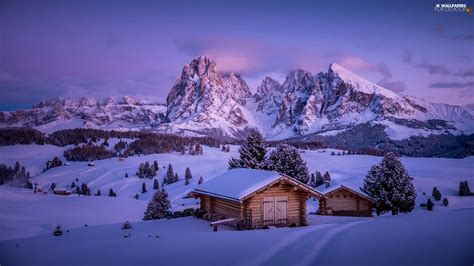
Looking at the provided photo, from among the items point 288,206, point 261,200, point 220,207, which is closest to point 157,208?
point 220,207

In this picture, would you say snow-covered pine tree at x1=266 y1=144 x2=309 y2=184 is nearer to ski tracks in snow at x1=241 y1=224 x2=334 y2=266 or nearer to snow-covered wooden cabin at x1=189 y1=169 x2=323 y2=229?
snow-covered wooden cabin at x1=189 y1=169 x2=323 y2=229

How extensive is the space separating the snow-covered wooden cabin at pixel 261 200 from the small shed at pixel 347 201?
14.1 m

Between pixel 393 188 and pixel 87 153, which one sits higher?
pixel 87 153

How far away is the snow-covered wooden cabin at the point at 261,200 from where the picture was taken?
25203 millimetres

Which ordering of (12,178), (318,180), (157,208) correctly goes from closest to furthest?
1. (157,208)
2. (318,180)
3. (12,178)

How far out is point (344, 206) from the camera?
4156 centimetres

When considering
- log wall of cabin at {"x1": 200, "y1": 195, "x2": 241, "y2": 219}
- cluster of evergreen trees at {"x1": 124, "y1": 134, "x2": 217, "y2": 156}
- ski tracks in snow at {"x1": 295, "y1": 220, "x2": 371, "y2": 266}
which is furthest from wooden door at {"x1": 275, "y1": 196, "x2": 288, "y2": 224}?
cluster of evergreen trees at {"x1": 124, "y1": 134, "x2": 217, "y2": 156}

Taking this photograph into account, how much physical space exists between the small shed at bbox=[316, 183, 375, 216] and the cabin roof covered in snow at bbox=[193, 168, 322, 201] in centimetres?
1389

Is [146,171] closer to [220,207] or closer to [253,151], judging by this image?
[253,151]

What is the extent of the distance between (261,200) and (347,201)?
→ 18855mm

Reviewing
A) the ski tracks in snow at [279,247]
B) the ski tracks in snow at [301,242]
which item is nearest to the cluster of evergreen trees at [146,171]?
the ski tracks in snow at [301,242]

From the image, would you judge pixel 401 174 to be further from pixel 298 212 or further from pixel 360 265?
pixel 360 265

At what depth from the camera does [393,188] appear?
40500 mm

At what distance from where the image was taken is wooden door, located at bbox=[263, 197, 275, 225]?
25.9 m
